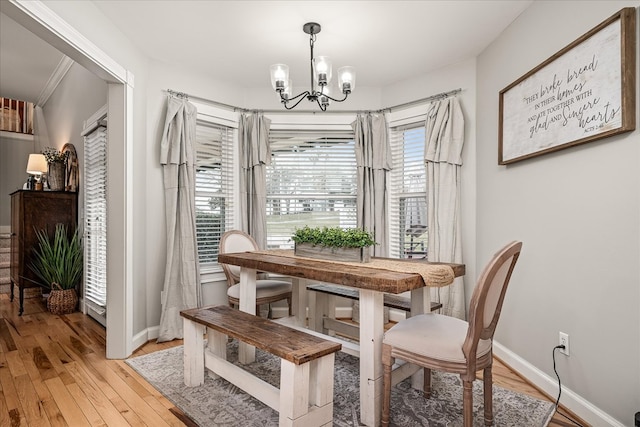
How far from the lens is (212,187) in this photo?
396 cm

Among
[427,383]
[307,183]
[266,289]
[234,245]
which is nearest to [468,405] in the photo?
[427,383]

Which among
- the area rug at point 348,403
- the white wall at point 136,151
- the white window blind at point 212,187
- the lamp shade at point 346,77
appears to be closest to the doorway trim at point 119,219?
the white wall at point 136,151

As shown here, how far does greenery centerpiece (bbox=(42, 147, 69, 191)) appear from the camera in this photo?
4.70 meters

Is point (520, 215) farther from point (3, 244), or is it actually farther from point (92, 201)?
point (3, 244)

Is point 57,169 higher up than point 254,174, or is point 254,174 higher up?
point 57,169

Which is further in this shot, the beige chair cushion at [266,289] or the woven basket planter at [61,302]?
the woven basket planter at [61,302]

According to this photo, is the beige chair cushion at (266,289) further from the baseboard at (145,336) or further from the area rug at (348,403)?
the baseboard at (145,336)

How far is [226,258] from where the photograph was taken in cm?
281

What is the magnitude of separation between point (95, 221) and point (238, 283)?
1805 mm

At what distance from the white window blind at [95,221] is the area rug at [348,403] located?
1.49 metres

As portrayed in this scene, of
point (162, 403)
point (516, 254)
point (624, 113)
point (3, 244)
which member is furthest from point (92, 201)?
point (624, 113)

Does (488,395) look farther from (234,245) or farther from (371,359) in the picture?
(234,245)

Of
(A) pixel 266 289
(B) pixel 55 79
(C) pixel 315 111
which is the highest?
(B) pixel 55 79

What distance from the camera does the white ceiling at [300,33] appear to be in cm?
257
